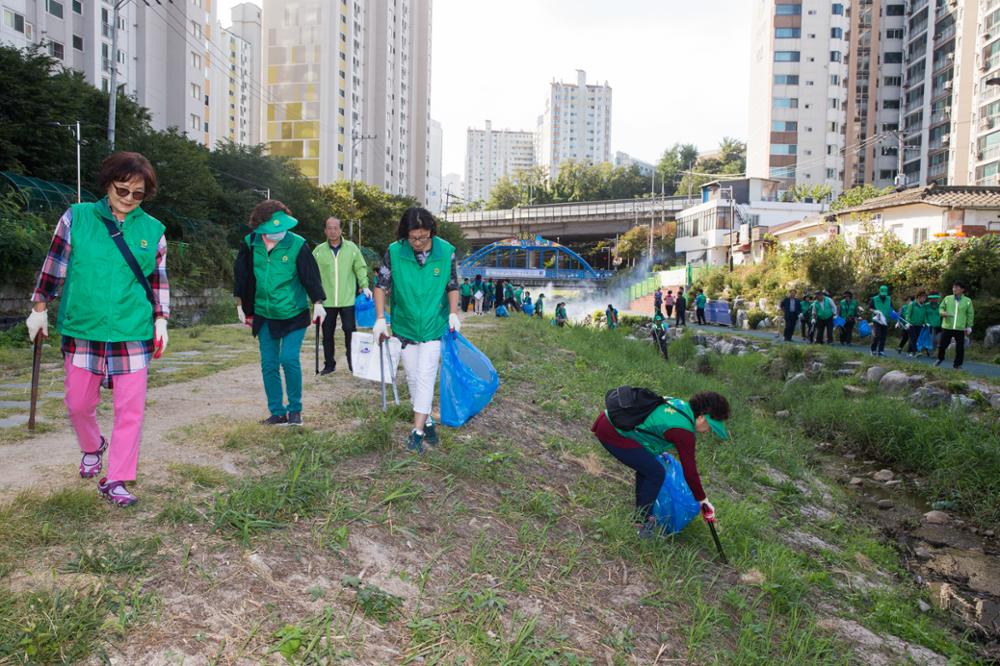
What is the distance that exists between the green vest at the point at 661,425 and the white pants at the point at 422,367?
1244 mm

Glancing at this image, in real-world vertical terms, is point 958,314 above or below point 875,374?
above

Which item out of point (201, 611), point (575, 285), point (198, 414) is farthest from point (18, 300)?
point (575, 285)

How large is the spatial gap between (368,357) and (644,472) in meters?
2.36

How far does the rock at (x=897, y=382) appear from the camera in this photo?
12055mm

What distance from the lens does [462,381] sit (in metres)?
5.50

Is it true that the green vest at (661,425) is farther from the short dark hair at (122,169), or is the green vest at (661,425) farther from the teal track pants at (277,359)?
the short dark hair at (122,169)

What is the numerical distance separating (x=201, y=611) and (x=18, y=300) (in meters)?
11.8

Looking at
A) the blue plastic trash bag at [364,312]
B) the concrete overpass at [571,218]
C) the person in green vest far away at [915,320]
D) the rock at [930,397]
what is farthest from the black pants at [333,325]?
the concrete overpass at [571,218]

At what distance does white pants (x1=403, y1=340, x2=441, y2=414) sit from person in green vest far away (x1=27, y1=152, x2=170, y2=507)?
1753 millimetres

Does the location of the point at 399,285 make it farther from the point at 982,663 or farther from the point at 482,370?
the point at 982,663

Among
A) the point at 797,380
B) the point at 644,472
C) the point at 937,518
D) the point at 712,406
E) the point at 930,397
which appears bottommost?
the point at 937,518

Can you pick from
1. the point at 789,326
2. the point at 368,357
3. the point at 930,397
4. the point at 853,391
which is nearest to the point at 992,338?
the point at 789,326

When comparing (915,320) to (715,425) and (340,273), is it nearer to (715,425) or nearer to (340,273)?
(340,273)

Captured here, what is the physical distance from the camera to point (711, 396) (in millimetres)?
4520
